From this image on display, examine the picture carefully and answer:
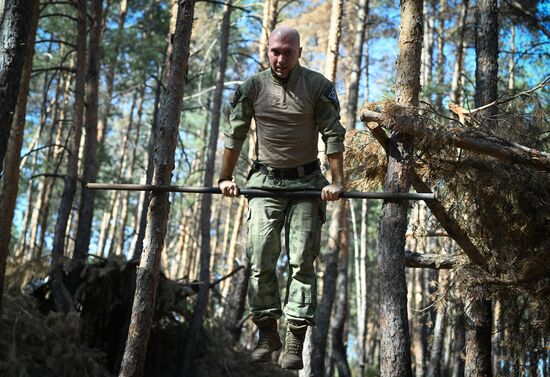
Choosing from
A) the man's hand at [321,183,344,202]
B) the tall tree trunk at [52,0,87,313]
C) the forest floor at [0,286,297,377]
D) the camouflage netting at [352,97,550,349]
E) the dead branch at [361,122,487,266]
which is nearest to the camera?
the man's hand at [321,183,344,202]

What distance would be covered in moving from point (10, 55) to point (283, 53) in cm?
244

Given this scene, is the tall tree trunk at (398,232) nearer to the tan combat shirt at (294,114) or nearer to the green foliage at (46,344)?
A: the tan combat shirt at (294,114)

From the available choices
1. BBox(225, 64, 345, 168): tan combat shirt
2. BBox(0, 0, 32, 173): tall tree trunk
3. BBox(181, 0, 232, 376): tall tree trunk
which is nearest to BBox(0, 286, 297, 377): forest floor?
BBox(181, 0, 232, 376): tall tree trunk

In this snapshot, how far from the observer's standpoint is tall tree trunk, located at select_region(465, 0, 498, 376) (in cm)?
713

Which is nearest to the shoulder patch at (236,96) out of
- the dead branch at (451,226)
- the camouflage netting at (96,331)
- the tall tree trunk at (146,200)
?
the dead branch at (451,226)

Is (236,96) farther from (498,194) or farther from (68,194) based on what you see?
(68,194)

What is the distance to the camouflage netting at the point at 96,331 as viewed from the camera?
28.0ft

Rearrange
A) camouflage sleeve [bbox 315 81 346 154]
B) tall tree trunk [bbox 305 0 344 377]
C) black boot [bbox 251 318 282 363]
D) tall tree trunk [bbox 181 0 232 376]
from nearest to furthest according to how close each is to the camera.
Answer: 1. black boot [bbox 251 318 282 363]
2. camouflage sleeve [bbox 315 81 346 154]
3. tall tree trunk [bbox 181 0 232 376]
4. tall tree trunk [bbox 305 0 344 377]

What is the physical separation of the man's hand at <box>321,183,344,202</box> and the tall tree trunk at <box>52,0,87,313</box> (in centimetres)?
611

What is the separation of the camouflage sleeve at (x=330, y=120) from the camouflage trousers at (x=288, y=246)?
28 cm

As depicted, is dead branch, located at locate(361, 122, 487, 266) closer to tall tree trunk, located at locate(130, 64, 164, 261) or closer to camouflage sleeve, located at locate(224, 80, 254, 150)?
camouflage sleeve, located at locate(224, 80, 254, 150)

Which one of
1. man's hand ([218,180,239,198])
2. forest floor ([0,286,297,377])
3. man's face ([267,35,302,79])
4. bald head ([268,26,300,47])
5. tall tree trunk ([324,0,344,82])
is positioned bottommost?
forest floor ([0,286,297,377])

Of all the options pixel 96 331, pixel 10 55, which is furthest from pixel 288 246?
pixel 96 331

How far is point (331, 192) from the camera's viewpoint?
14.8 feet
